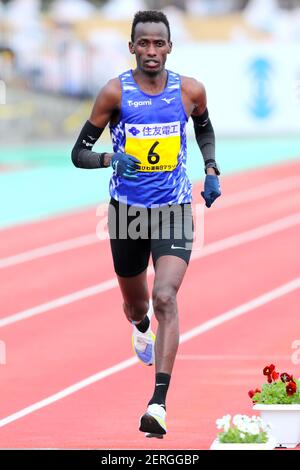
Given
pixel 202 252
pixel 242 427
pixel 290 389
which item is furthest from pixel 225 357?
pixel 202 252

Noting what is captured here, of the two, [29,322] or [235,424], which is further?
[29,322]

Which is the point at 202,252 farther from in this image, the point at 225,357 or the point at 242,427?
the point at 242,427

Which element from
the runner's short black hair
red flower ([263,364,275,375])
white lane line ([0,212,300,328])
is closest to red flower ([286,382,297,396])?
red flower ([263,364,275,375])

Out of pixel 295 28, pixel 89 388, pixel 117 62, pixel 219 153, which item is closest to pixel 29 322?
pixel 89 388

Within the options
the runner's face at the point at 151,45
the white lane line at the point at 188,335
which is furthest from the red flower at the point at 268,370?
the runner's face at the point at 151,45

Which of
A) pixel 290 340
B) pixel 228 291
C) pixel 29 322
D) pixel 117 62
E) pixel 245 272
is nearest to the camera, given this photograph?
pixel 290 340

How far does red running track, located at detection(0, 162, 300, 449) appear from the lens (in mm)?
8406

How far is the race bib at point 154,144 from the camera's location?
816cm

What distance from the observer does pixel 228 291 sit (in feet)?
47.1

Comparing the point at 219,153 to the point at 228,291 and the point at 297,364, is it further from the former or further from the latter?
the point at 297,364

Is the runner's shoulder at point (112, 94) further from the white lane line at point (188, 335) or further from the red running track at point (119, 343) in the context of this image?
the white lane line at point (188, 335)

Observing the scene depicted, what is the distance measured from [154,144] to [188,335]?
4.04m

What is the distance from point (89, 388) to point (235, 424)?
9.16ft

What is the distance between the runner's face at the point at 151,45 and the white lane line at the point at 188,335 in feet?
7.46
